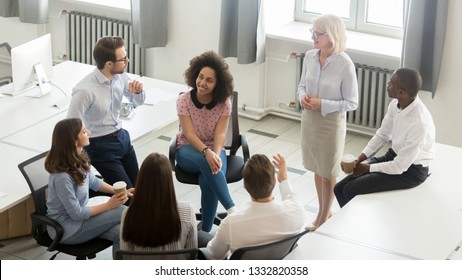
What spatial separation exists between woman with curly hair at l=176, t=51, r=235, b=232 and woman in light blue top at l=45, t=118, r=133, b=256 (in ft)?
2.53

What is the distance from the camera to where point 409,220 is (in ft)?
14.7

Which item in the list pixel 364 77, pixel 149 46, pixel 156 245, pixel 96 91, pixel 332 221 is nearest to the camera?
pixel 156 245

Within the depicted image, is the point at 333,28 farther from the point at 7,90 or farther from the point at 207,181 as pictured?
the point at 7,90

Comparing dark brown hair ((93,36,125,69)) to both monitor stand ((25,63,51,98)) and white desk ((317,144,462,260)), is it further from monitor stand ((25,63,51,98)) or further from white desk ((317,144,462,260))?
white desk ((317,144,462,260))

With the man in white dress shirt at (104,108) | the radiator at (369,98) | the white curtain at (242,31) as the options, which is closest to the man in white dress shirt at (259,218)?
the man in white dress shirt at (104,108)

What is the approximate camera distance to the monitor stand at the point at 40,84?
624 cm

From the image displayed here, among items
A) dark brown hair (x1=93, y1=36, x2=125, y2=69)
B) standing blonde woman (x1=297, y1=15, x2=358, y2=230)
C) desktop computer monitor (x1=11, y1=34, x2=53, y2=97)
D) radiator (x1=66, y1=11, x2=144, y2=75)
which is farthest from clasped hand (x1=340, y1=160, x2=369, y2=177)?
radiator (x1=66, y1=11, x2=144, y2=75)

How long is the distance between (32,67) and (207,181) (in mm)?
1761

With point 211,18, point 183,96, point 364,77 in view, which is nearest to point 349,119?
point 364,77

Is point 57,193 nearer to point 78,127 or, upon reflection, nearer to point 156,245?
point 78,127

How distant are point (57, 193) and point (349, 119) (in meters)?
3.51

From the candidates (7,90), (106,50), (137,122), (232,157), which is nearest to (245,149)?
(232,157)

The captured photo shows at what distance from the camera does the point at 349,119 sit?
7.41 m

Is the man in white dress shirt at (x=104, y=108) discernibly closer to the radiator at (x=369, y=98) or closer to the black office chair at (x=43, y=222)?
→ the black office chair at (x=43, y=222)
